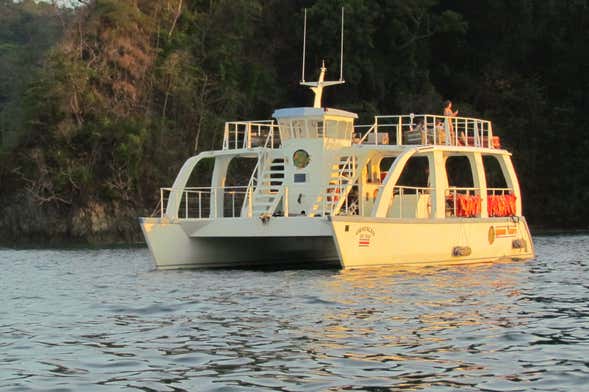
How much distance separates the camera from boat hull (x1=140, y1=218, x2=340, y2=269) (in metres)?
23.2

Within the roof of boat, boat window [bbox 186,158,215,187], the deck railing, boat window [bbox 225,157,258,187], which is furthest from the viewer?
boat window [bbox 186,158,215,187]

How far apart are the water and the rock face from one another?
20.9 m

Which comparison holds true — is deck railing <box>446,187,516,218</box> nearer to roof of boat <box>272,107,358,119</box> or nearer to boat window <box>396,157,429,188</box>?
roof of boat <box>272,107,358,119</box>

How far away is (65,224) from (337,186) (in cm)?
2175

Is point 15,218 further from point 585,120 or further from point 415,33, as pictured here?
point 585,120

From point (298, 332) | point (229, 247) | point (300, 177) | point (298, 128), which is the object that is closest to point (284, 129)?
point (298, 128)

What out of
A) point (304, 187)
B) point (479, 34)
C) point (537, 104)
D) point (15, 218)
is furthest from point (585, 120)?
point (304, 187)

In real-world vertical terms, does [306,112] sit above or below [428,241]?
above

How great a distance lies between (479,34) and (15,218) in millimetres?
26357

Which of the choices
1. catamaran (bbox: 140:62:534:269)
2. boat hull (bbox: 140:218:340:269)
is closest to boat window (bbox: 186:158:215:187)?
catamaran (bbox: 140:62:534:269)

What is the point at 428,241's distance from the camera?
24234 millimetres

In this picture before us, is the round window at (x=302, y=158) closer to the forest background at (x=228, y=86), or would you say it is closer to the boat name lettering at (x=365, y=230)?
the boat name lettering at (x=365, y=230)

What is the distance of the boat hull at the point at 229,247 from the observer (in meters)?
23.2

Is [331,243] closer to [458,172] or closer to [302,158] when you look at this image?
[302,158]
